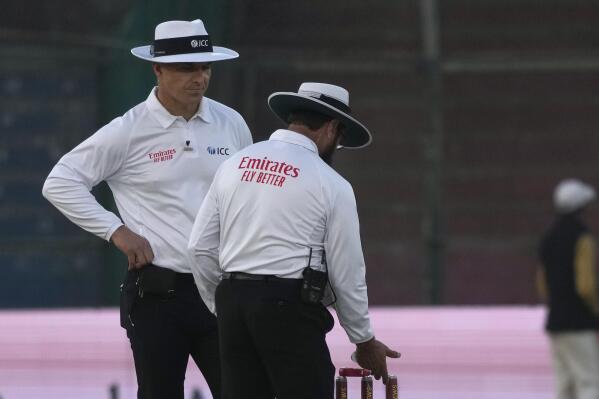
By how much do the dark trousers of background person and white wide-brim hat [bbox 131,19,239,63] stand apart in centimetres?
70

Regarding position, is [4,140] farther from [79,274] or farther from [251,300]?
[251,300]

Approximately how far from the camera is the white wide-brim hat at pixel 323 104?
4.71m

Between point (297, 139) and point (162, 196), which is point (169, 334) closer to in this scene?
point (162, 196)

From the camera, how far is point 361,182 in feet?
36.8

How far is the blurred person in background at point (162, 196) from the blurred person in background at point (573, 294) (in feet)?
15.3

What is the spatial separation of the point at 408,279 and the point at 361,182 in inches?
29.9

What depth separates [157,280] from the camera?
16.9 ft

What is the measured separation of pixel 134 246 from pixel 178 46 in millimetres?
666

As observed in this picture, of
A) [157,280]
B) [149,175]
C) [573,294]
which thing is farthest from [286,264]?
[573,294]

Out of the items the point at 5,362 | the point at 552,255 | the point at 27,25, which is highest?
the point at 27,25

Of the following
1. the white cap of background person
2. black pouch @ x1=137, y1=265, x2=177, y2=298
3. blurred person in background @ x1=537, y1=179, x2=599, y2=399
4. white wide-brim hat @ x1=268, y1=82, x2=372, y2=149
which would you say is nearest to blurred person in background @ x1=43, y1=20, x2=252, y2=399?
black pouch @ x1=137, y1=265, x2=177, y2=298

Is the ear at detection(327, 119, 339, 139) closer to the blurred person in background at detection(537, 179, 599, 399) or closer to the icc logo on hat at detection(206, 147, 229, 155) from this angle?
the icc logo on hat at detection(206, 147, 229, 155)

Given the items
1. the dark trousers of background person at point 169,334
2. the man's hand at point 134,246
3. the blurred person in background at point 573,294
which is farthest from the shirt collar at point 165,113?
the blurred person in background at point 573,294

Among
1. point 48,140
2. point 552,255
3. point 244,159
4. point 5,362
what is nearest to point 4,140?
point 48,140
